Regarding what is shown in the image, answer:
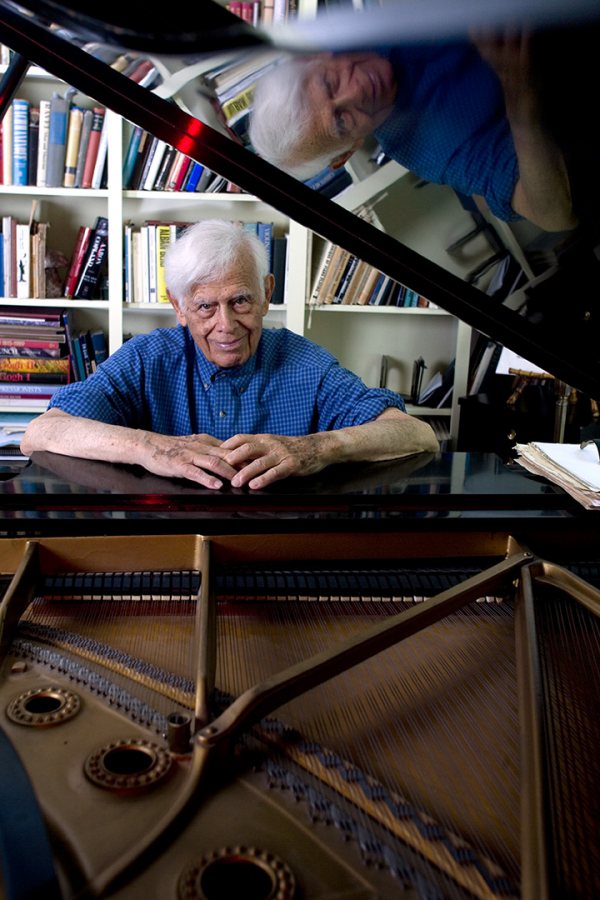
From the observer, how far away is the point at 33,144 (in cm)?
317

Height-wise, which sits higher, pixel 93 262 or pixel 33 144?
pixel 33 144

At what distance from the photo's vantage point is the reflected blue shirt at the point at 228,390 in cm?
223

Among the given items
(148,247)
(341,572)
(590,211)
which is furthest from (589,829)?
(148,247)

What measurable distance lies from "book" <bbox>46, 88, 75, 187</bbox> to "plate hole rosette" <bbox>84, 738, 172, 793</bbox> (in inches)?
116

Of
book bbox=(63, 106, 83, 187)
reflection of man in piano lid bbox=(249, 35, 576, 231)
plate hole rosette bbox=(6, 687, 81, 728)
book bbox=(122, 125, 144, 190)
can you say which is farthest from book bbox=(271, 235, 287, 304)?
plate hole rosette bbox=(6, 687, 81, 728)

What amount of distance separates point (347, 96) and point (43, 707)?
87 cm

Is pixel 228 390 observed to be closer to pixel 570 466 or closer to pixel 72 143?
pixel 570 466

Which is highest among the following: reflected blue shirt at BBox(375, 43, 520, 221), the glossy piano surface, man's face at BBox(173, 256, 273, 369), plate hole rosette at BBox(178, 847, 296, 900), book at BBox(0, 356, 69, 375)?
reflected blue shirt at BBox(375, 43, 520, 221)

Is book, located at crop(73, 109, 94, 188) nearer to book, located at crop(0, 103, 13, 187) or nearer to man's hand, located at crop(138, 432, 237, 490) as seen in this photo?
book, located at crop(0, 103, 13, 187)

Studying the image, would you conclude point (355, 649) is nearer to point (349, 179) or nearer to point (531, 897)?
point (531, 897)

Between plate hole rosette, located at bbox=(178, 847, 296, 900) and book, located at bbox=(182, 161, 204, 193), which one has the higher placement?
book, located at bbox=(182, 161, 204, 193)

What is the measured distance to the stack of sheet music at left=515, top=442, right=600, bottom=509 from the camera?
126 cm

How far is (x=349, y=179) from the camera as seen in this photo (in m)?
1.07

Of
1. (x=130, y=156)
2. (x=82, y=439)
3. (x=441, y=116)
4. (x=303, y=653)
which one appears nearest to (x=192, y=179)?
(x=130, y=156)
